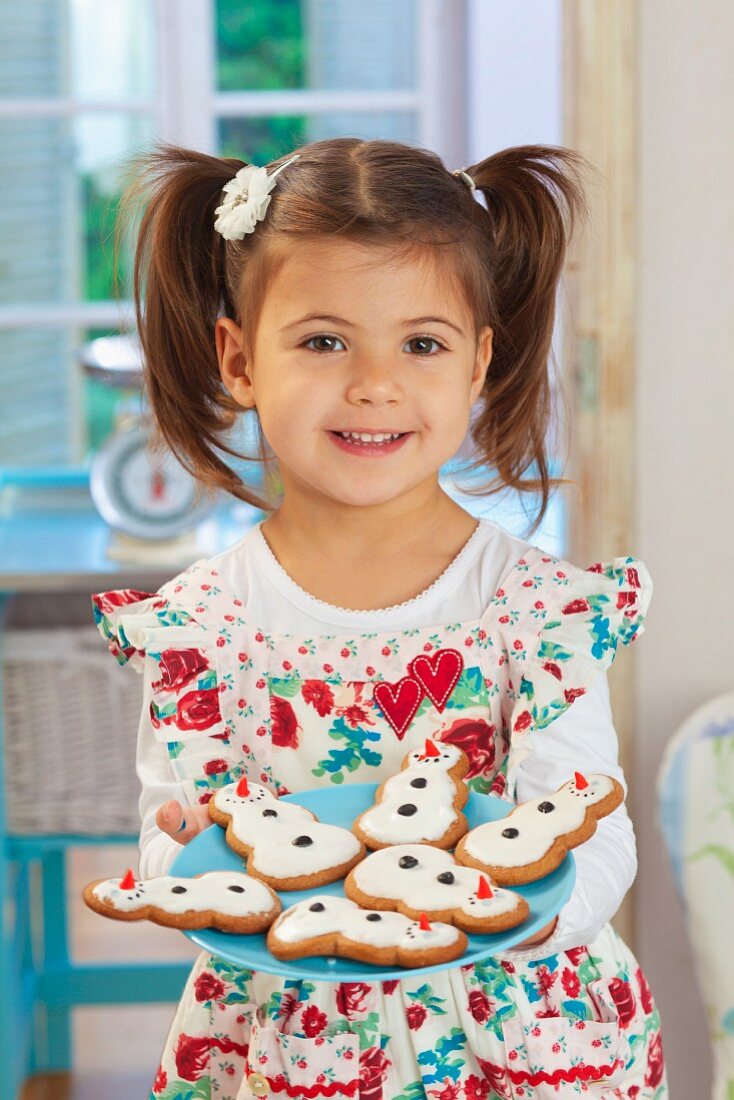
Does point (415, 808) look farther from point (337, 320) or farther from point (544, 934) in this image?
point (337, 320)

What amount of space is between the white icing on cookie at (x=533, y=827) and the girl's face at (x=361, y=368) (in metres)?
0.27

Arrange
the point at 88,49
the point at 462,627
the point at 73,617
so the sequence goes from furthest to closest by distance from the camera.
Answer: the point at 88,49 < the point at 73,617 < the point at 462,627

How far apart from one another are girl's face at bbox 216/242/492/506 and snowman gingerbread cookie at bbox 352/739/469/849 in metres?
0.22

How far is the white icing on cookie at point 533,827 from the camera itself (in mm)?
990

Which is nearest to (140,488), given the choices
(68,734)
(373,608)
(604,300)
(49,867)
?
(68,734)

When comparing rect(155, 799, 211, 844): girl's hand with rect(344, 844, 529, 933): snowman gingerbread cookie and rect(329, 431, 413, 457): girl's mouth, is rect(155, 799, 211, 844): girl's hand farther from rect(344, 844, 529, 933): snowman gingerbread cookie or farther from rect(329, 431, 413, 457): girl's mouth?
rect(329, 431, 413, 457): girl's mouth

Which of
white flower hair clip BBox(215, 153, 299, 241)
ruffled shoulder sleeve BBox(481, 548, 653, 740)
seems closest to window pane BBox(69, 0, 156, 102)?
white flower hair clip BBox(215, 153, 299, 241)

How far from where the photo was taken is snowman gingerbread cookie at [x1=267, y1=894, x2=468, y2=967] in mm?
895

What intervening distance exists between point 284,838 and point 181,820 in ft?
0.31

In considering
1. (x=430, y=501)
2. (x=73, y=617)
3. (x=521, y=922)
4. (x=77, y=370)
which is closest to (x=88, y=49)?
(x=77, y=370)

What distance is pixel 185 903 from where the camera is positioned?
3.06 ft

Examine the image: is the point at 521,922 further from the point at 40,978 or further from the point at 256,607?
the point at 40,978

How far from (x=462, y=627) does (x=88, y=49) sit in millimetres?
2061

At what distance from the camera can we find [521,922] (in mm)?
932
